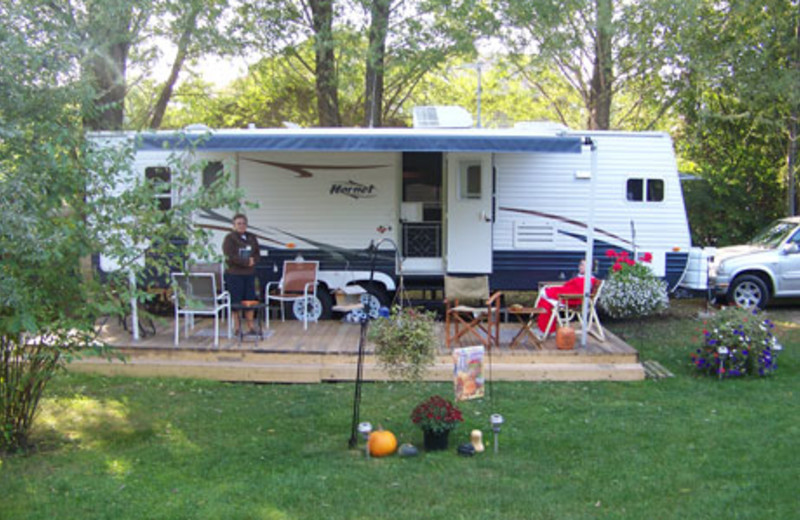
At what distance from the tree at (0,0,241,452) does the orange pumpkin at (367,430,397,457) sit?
1.75 meters

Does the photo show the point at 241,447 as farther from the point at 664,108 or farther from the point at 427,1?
the point at 664,108

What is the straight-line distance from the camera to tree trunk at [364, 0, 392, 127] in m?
12.3

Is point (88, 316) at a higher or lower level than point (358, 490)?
higher

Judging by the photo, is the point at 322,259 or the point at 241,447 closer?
the point at 241,447

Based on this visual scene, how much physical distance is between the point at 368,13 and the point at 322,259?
4989mm

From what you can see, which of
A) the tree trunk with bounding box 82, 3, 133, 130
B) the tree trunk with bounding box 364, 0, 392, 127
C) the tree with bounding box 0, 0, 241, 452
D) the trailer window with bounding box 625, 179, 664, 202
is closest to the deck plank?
the tree with bounding box 0, 0, 241, 452

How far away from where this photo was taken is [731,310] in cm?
753

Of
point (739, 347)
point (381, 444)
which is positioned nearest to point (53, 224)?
point (381, 444)

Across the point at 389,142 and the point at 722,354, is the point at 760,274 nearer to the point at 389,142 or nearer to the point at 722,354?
the point at 722,354

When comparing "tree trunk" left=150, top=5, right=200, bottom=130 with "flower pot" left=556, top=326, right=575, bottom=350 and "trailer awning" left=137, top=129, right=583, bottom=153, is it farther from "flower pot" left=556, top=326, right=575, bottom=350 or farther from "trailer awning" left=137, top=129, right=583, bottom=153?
"flower pot" left=556, top=326, right=575, bottom=350

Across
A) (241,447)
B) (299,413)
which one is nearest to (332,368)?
(299,413)

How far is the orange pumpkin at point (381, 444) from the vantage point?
203 inches

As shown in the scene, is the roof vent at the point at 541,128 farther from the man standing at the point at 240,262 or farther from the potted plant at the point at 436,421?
the potted plant at the point at 436,421

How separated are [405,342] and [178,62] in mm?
8989
